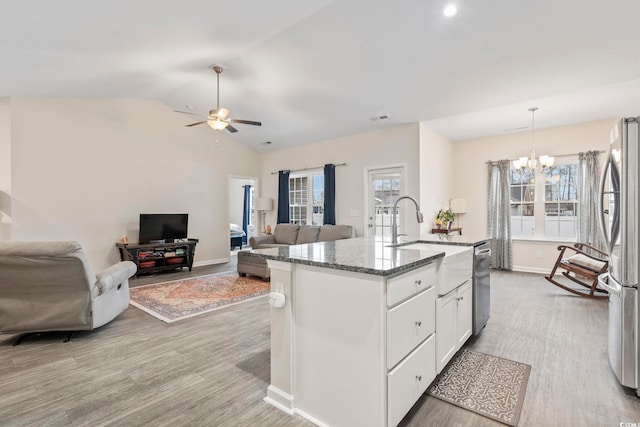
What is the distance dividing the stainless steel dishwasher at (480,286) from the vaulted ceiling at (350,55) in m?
2.29

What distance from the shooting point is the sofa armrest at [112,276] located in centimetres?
302

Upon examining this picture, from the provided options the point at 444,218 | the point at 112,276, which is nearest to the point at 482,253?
the point at 444,218

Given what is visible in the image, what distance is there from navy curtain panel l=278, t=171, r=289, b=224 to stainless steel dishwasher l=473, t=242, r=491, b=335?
17.2 ft

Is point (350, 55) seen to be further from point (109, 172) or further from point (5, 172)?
point (5, 172)

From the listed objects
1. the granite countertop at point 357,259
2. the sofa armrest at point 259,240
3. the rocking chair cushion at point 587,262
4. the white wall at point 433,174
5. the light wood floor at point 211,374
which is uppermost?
the white wall at point 433,174

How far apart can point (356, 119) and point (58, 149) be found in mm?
5192

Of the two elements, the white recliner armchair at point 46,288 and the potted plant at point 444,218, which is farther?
the potted plant at point 444,218

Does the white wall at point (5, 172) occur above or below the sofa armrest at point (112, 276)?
above

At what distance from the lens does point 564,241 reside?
5715 mm

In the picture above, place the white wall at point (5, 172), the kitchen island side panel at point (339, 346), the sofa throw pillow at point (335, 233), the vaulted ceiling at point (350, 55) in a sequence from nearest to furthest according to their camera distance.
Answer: the kitchen island side panel at point (339, 346)
the vaulted ceiling at point (350, 55)
the white wall at point (5, 172)
the sofa throw pillow at point (335, 233)

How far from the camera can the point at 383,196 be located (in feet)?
20.4

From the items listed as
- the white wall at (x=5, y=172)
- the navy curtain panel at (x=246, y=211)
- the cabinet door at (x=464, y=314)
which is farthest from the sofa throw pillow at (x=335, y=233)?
the navy curtain panel at (x=246, y=211)

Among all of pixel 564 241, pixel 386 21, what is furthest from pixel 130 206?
pixel 564 241

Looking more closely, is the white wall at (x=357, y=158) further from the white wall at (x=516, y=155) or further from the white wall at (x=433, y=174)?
the white wall at (x=516, y=155)
